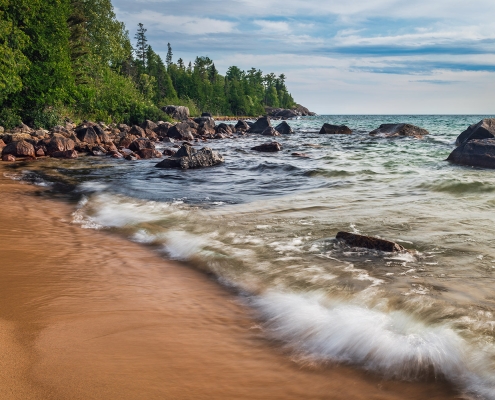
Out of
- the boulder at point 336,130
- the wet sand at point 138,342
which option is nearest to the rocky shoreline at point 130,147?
the wet sand at point 138,342

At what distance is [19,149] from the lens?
15875 mm

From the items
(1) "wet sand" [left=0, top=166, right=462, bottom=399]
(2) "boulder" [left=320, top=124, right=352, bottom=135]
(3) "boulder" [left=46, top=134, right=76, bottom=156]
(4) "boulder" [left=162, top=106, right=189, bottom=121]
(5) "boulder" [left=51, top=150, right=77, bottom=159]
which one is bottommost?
(1) "wet sand" [left=0, top=166, right=462, bottom=399]

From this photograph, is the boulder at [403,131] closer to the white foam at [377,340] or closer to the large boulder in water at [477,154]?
the large boulder in water at [477,154]

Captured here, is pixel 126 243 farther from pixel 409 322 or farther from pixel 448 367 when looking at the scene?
pixel 448 367

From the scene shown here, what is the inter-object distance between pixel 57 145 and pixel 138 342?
16385 mm

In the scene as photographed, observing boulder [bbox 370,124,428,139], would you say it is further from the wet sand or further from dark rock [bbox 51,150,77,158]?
the wet sand

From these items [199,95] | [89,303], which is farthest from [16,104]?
[199,95]

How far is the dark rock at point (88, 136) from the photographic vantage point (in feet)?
69.6

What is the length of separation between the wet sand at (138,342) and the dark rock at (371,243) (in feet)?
5.89

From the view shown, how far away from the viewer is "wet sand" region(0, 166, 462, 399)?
2357 mm

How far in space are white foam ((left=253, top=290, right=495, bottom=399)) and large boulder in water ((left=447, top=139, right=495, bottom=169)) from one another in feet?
39.0

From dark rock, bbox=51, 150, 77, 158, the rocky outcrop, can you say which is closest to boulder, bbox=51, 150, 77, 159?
dark rock, bbox=51, 150, 77, 158

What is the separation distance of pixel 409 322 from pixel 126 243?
3.74 m

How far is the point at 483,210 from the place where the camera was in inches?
286
